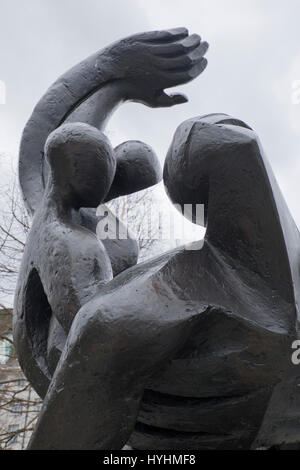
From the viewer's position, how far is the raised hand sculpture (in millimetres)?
1276

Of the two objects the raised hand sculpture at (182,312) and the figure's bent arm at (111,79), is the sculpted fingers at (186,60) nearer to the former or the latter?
the figure's bent arm at (111,79)

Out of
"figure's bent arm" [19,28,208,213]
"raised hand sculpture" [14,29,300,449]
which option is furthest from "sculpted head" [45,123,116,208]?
"figure's bent arm" [19,28,208,213]

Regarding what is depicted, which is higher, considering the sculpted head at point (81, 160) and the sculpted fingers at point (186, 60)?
the sculpted fingers at point (186, 60)

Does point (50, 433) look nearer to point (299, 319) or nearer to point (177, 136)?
point (299, 319)

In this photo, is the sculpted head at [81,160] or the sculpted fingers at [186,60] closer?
the sculpted head at [81,160]

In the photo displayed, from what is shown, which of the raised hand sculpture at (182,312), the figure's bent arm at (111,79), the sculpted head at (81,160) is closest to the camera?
the raised hand sculpture at (182,312)

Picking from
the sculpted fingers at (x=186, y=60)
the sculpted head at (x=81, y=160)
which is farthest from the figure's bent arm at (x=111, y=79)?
the sculpted head at (x=81, y=160)

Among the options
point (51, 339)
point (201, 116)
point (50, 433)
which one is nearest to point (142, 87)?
point (201, 116)

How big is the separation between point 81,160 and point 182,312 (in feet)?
2.45

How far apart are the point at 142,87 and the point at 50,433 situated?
1.95 m

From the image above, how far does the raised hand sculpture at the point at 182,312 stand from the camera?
1.28m

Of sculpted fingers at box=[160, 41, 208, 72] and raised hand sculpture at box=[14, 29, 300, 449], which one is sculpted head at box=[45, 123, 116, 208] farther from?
sculpted fingers at box=[160, 41, 208, 72]

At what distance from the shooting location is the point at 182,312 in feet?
4.31

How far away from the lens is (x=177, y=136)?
1.60 m
